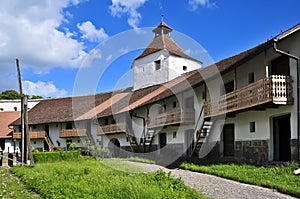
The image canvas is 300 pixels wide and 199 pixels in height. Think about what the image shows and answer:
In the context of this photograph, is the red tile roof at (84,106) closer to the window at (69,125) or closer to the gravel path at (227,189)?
the window at (69,125)

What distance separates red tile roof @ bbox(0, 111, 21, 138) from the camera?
43.5 m

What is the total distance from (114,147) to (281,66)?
19842 mm

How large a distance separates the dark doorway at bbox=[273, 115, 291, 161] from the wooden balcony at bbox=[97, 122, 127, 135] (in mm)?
15361

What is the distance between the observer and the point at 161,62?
3234 centimetres

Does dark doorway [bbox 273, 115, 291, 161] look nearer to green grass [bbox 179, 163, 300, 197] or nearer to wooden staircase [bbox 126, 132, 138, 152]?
green grass [bbox 179, 163, 300, 197]

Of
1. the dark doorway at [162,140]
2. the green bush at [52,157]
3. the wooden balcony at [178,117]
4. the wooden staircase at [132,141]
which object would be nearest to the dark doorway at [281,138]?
the wooden balcony at [178,117]

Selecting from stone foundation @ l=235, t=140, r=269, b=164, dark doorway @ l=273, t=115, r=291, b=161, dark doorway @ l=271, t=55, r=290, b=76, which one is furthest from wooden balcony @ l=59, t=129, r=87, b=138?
dark doorway @ l=271, t=55, r=290, b=76

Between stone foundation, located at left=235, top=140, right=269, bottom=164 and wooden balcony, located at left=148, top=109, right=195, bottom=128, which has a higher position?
wooden balcony, located at left=148, top=109, right=195, bottom=128

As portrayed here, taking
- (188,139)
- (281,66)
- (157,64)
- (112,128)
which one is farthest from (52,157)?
(281,66)

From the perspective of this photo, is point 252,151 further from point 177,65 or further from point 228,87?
point 177,65

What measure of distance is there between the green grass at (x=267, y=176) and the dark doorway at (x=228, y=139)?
175 inches

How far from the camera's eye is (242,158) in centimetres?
1627

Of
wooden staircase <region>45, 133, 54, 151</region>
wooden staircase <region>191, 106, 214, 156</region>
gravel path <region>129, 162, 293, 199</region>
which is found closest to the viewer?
gravel path <region>129, 162, 293, 199</region>

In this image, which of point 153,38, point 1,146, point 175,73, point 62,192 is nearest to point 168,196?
point 62,192
